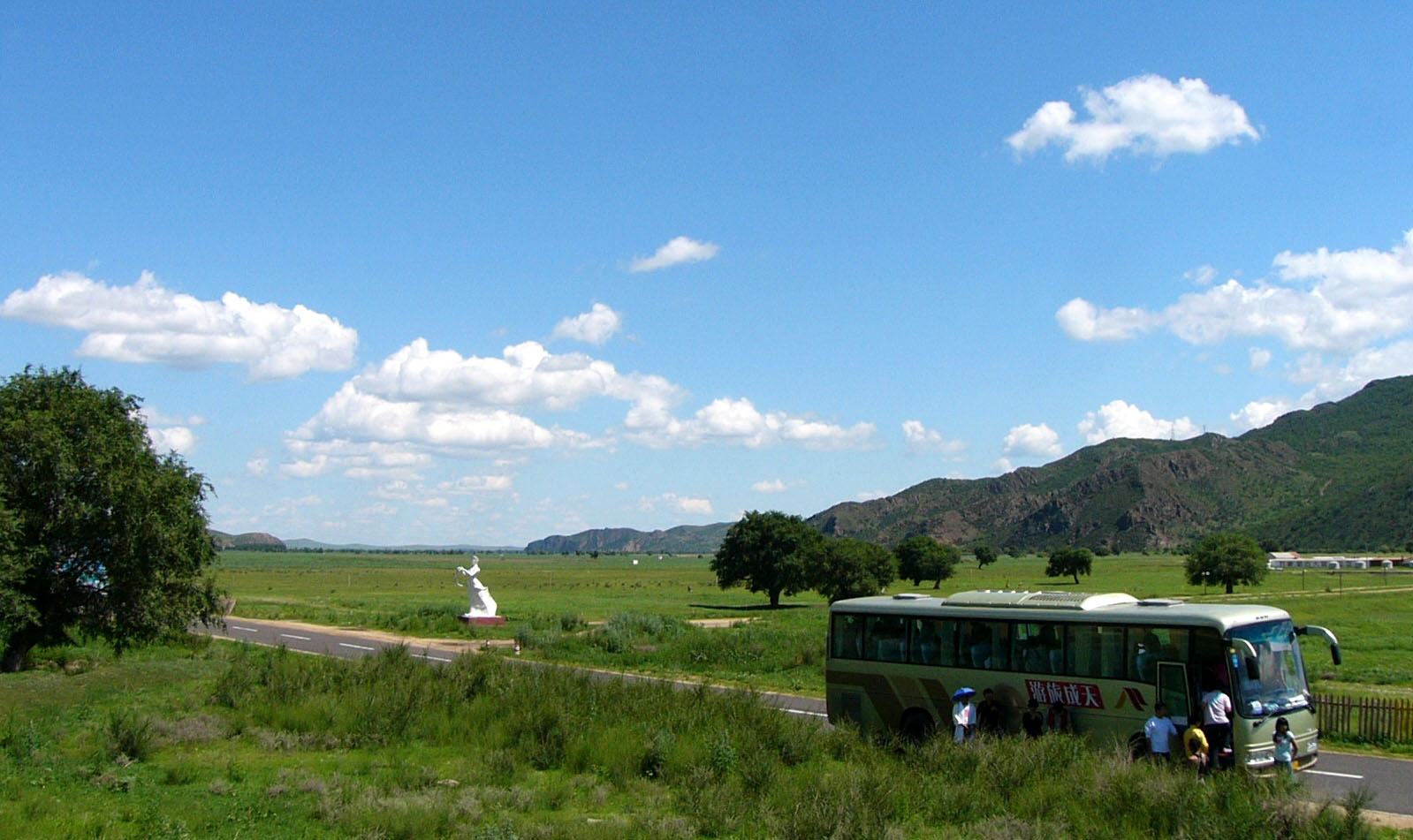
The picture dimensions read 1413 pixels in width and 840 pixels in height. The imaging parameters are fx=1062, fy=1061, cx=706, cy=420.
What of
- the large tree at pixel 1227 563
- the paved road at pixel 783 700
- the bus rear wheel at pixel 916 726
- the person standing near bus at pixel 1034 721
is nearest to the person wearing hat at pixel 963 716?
the person standing near bus at pixel 1034 721

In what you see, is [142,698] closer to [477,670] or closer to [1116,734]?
[477,670]

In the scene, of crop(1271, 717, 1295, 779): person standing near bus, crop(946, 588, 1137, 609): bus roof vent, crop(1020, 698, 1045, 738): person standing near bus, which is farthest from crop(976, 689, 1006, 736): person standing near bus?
crop(1271, 717, 1295, 779): person standing near bus

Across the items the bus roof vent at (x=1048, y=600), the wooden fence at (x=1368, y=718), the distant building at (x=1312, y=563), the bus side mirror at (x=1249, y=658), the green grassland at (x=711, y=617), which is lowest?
Result: the green grassland at (x=711, y=617)

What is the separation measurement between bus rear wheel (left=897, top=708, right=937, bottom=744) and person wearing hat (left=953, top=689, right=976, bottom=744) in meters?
1.64

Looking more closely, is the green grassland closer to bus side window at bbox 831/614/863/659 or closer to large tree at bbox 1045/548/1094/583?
large tree at bbox 1045/548/1094/583

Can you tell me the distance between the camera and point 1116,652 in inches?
649

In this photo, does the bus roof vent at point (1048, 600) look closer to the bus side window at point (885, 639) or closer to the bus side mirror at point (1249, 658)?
the bus side window at point (885, 639)

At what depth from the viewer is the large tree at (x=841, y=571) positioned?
67.3 metres

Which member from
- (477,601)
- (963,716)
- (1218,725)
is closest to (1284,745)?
(1218,725)

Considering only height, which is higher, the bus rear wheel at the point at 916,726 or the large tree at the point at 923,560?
the large tree at the point at 923,560

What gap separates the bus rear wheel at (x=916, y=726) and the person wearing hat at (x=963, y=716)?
1.64m

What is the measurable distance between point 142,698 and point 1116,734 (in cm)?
1993

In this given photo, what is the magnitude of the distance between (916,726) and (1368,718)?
9.87 m

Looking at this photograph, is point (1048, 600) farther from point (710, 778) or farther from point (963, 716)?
point (710, 778)
